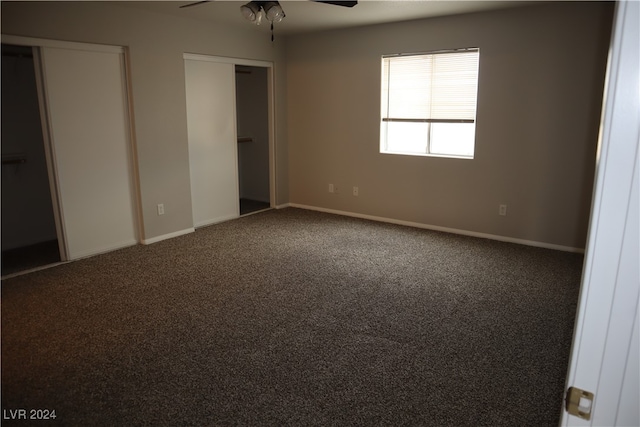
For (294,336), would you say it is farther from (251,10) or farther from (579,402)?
(251,10)

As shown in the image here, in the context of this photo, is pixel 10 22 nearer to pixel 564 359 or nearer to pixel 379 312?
pixel 379 312

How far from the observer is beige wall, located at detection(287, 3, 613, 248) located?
4.28 metres

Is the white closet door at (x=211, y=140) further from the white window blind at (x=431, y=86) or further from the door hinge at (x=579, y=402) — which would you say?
the door hinge at (x=579, y=402)

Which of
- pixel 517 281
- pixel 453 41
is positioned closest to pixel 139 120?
pixel 453 41

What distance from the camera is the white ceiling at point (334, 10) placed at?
13.8 feet

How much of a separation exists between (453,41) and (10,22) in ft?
13.7

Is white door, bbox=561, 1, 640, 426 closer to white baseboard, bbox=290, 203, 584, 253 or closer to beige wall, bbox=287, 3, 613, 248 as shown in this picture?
beige wall, bbox=287, 3, 613, 248

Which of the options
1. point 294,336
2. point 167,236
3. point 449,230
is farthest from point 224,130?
point 294,336

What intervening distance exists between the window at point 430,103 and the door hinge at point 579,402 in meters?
4.45

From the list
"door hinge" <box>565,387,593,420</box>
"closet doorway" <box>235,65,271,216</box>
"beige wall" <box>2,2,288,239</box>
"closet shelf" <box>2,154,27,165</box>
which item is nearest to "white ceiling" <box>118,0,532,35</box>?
"beige wall" <box>2,2,288,239</box>

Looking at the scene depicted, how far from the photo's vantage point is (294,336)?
2.87 meters

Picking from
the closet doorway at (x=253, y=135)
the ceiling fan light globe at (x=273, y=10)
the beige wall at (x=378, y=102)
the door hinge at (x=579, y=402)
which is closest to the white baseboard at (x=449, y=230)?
the beige wall at (x=378, y=102)

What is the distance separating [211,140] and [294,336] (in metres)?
3.43

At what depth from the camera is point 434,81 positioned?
512cm
